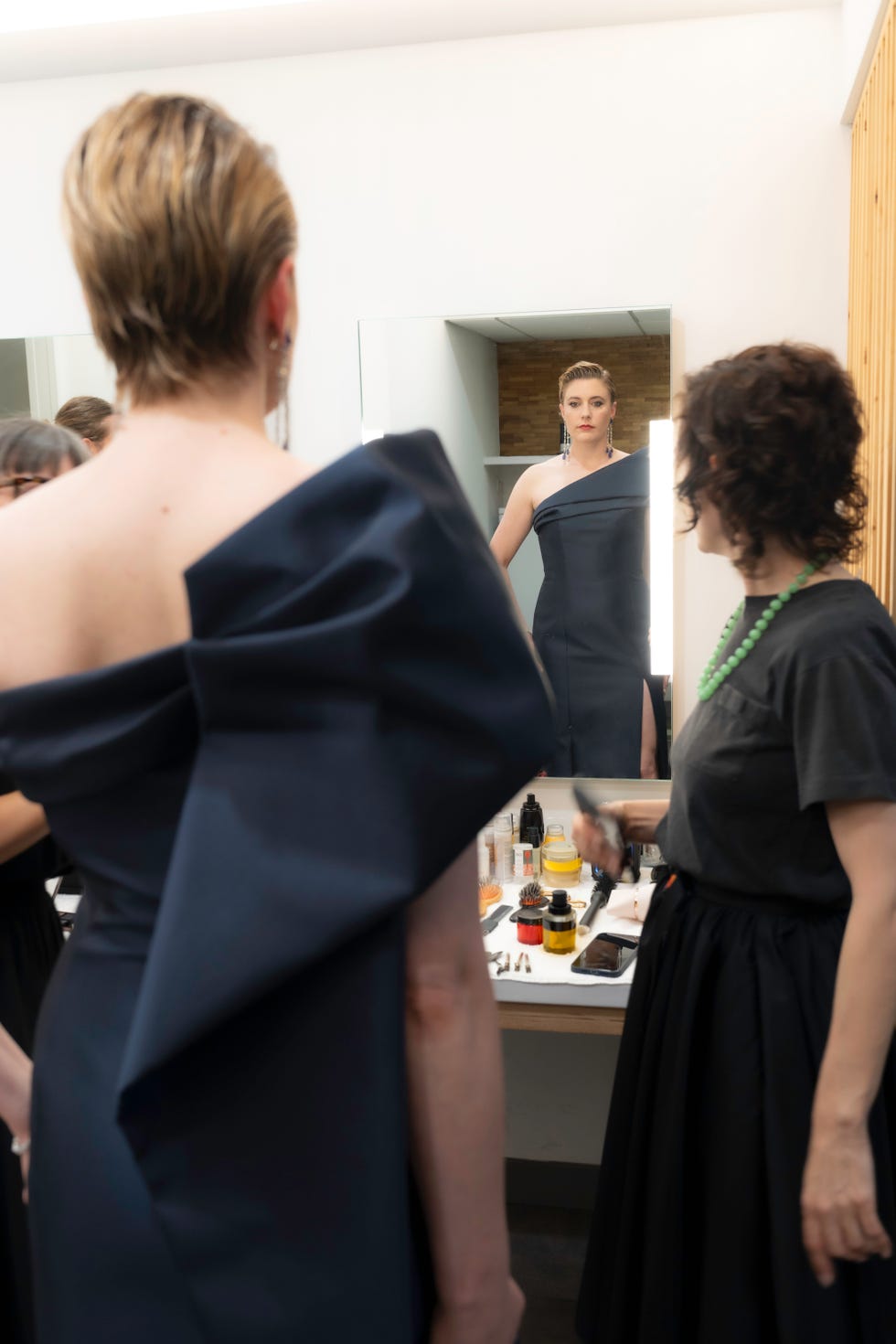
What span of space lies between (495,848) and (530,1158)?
752 millimetres

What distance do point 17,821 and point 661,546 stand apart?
5.04 ft

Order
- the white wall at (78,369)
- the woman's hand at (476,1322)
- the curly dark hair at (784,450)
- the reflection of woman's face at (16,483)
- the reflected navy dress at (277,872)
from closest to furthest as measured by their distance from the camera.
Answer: the reflected navy dress at (277,872)
the woman's hand at (476,1322)
the curly dark hair at (784,450)
the reflection of woman's face at (16,483)
the white wall at (78,369)

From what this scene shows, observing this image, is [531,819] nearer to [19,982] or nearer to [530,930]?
[530,930]

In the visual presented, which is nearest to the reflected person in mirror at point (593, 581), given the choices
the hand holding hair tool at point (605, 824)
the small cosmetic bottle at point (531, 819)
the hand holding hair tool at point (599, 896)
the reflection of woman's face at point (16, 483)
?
the small cosmetic bottle at point (531, 819)

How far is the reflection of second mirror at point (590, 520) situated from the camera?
7.36 ft

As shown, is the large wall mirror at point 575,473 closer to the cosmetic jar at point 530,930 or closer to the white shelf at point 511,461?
the white shelf at point 511,461

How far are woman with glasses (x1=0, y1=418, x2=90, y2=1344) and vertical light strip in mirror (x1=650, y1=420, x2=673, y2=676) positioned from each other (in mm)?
1282

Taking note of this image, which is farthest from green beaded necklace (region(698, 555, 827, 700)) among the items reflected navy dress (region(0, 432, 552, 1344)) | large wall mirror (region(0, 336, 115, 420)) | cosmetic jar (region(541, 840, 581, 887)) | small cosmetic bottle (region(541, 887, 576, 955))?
large wall mirror (region(0, 336, 115, 420))

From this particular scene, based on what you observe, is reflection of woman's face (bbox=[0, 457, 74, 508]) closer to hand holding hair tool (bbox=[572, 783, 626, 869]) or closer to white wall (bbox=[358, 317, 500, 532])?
hand holding hair tool (bbox=[572, 783, 626, 869])

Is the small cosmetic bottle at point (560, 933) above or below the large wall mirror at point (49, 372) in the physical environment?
below

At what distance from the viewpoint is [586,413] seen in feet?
7.43

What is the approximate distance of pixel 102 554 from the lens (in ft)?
2.09

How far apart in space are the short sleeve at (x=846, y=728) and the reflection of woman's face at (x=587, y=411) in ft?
4.13

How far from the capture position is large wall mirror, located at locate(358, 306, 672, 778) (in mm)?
2248
